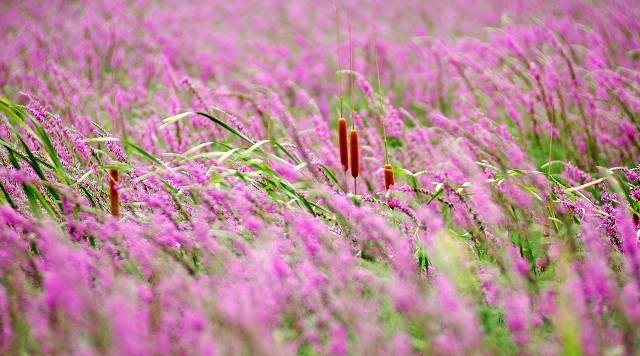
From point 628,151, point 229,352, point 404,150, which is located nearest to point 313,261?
point 229,352

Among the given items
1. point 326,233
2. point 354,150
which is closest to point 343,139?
point 354,150

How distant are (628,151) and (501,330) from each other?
68.3 inches

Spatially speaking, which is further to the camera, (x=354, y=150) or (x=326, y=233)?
(x=354, y=150)

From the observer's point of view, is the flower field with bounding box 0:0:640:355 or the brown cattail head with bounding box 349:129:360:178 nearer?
the flower field with bounding box 0:0:640:355

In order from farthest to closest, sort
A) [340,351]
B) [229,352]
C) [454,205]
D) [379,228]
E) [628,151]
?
[628,151] → [454,205] → [379,228] → [340,351] → [229,352]

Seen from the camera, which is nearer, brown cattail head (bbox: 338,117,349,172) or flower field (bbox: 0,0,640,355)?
flower field (bbox: 0,0,640,355)

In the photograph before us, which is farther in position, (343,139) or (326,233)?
(343,139)

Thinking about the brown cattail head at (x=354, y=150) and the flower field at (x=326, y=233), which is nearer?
the flower field at (x=326, y=233)

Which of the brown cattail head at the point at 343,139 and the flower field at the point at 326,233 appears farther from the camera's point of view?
the brown cattail head at the point at 343,139

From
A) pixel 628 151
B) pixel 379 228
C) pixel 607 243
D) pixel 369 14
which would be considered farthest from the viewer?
pixel 369 14

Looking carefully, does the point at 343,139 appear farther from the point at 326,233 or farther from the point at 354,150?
the point at 326,233

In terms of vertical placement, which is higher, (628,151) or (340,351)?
(340,351)

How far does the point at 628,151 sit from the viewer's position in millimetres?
3008

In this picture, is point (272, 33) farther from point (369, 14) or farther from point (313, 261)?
point (313, 261)
